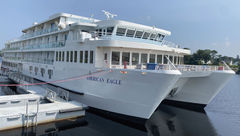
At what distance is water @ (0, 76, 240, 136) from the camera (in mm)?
9914

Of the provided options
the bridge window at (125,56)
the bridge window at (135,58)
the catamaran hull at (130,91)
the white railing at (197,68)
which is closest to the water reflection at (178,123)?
the catamaran hull at (130,91)

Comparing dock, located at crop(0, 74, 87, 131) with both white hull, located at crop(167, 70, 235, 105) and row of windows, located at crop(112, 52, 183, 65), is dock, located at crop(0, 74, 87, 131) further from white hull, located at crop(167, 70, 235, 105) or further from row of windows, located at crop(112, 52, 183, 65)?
white hull, located at crop(167, 70, 235, 105)

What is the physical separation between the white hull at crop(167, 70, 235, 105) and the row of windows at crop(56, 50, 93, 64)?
6.96 meters

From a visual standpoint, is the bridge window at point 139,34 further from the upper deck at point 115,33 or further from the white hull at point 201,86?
the white hull at point 201,86

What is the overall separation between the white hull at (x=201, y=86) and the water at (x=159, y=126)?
1380 mm

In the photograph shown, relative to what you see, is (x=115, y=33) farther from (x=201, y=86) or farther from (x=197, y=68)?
(x=201, y=86)

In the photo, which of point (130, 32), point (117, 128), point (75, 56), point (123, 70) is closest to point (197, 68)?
point (130, 32)

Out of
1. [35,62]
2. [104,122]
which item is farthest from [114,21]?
[35,62]

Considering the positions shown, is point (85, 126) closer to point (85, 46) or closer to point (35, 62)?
point (85, 46)

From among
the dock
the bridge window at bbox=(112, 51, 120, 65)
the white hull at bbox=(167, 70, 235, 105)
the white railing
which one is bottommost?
the dock

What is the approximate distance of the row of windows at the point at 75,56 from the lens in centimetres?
1256

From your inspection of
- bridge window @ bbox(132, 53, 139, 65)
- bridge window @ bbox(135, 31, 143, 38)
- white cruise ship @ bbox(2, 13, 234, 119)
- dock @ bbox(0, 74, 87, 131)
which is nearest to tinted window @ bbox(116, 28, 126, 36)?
white cruise ship @ bbox(2, 13, 234, 119)

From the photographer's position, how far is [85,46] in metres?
13.0

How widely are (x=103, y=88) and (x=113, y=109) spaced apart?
1506 mm
